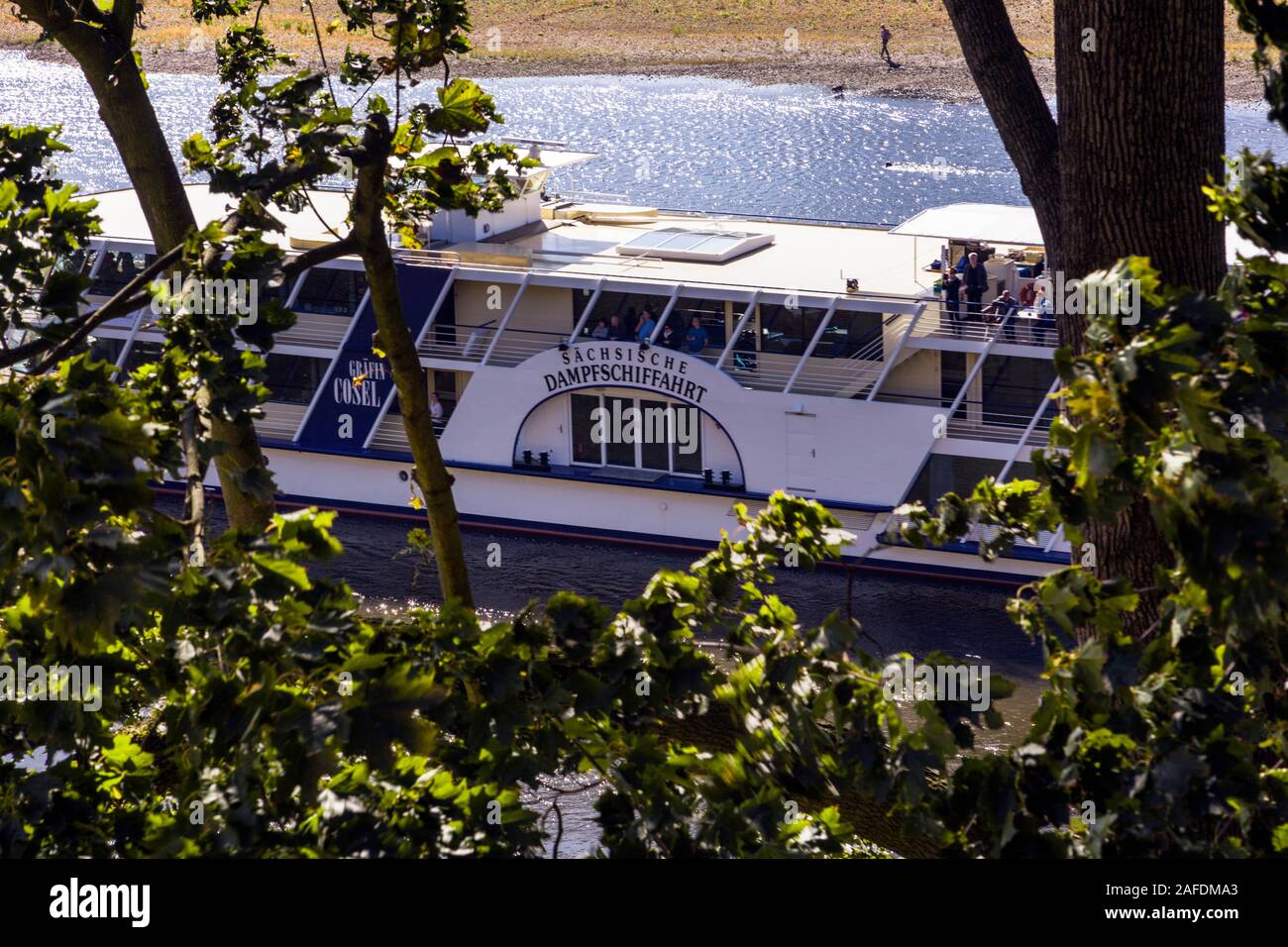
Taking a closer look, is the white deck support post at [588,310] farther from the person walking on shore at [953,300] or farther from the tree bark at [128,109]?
the tree bark at [128,109]

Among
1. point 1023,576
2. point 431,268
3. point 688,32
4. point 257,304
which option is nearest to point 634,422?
point 431,268

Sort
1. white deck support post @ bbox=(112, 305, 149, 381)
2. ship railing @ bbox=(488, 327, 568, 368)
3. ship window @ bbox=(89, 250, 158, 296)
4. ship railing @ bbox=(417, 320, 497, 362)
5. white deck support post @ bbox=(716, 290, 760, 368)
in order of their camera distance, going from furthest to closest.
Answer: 1. ship window @ bbox=(89, 250, 158, 296)
2. white deck support post @ bbox=(112, 305, 149, 381)
3. ship railing @ bbox=(417, 320, 497, 362)
4. ship railing @ bbox=(488, 327, 568, 368)
5. white deck support post @ bbox=(716, 290, 760, 368)

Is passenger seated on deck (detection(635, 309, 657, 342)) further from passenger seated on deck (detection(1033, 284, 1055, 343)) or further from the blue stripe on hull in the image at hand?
passenger seated on deck (detection(1033, 284, 1055, 343))

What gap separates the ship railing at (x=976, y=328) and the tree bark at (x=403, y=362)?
12716mm

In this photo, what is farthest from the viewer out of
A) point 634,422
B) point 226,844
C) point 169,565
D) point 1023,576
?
point 634,422

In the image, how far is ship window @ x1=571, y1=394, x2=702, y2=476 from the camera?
20.4 m

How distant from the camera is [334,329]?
73.8 ft

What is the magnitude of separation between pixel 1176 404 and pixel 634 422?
17.7 m

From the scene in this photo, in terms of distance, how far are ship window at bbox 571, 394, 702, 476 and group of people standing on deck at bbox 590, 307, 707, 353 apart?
761 millimetres

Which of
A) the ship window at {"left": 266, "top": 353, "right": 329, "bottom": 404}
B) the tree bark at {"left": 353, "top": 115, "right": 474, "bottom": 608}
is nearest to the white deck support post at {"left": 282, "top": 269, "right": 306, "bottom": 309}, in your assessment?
the ship window at {"left": 266, "top": 353, "right": 329, "bottom": 404}

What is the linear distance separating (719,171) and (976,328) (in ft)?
81.4

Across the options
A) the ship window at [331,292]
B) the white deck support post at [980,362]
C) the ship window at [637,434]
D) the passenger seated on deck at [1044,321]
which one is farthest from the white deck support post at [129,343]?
the passenger seated on deck at [1044,321]

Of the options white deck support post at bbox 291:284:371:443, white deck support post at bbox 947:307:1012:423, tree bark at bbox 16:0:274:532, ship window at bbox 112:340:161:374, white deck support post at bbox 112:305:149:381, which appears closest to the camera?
tree bark at bbox 16:0:274:532
